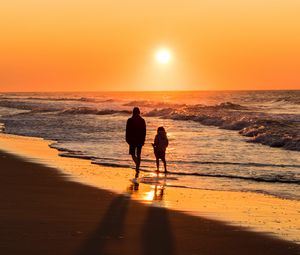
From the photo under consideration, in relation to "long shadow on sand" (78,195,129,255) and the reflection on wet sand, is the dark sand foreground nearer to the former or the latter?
"long shadow on sand" (78,195,129,255)

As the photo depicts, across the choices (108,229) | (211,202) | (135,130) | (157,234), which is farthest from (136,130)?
(157,234)

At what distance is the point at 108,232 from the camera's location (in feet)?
26.5

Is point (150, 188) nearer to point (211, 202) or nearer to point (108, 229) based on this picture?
point (211, 202)

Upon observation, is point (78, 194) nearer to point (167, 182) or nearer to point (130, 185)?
point (130, 185)

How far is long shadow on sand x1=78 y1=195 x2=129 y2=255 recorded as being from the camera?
7160 mm

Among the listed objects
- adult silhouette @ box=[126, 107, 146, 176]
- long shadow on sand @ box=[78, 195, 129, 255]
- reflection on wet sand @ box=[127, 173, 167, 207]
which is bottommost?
reflection on wet sand @ box=[127, 173, 167, 207]

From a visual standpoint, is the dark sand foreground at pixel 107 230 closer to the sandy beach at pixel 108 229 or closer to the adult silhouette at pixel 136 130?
the sandy beach at pixel 108 229

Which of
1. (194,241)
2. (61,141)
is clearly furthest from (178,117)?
(194,241)

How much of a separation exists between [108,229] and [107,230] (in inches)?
2.5

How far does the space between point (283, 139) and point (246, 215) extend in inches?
650

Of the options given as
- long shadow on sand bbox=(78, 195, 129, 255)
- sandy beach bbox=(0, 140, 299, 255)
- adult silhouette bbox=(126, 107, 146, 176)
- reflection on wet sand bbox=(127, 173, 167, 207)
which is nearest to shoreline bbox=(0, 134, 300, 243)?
reflection on wet sand bbox=(127, 173, 167, 207)

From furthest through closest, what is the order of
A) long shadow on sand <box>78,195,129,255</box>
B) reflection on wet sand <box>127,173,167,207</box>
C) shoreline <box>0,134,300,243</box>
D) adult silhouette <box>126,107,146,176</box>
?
adult silhouette <box>126,107,146,176</box> → reflection on wet sand <box>127,173,167,207</box> → shoreline <box>0,134,300,243</box> → long shadow on sand <box>78,195,129,255</box>

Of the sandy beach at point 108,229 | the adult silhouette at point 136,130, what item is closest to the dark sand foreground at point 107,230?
the sandy beach at point 108,229

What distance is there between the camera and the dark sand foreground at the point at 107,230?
7.25 metres
